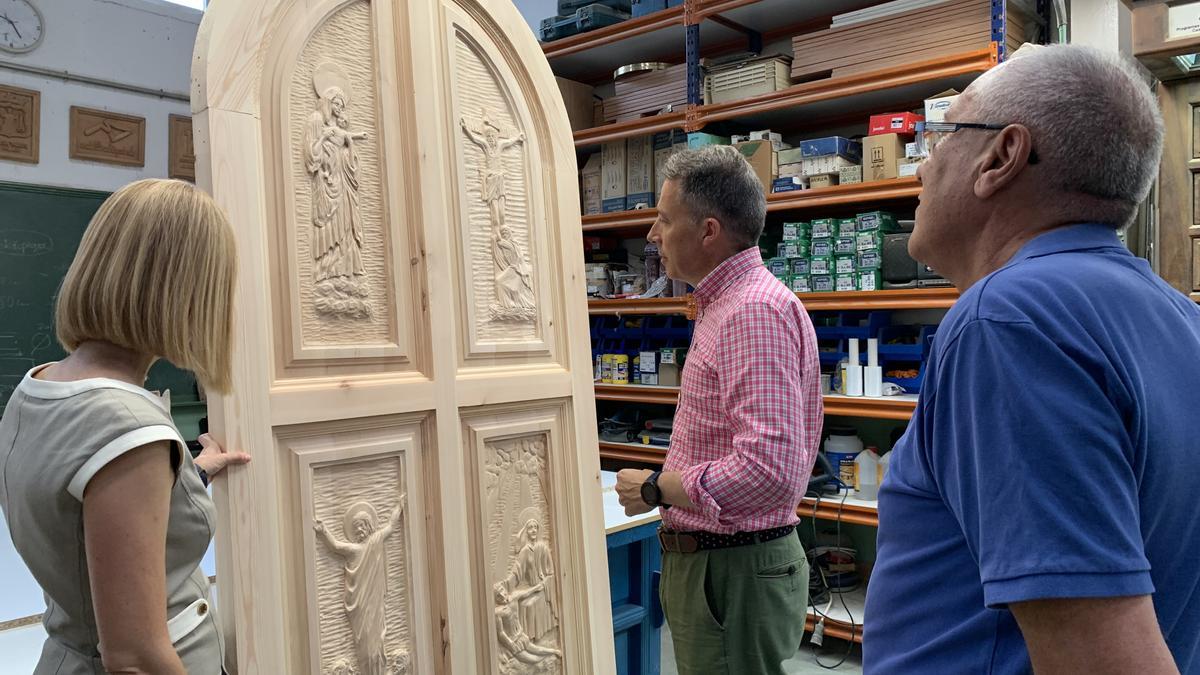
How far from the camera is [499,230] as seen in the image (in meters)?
1.70

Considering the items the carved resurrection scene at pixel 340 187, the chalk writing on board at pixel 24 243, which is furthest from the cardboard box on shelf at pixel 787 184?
the chalk writing on board at pixel 24 243

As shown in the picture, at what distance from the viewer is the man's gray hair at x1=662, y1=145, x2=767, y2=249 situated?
77.7 inches

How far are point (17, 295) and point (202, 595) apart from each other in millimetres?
4858

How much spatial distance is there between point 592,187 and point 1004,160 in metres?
4.13

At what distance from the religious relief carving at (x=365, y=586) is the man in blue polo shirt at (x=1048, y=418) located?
83 centimetres

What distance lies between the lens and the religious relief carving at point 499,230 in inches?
66.2

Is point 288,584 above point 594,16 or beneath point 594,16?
beneath

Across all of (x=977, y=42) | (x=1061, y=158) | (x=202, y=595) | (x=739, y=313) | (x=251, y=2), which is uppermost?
(x=977, y=42)

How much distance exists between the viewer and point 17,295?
16.5 ft

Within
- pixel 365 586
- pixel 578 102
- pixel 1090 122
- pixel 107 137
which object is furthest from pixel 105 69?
pixel 1090 122

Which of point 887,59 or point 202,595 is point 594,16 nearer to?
point 887,59

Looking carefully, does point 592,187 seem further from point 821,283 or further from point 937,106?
point 937,106

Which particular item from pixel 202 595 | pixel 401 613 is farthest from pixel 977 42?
pixel 202 595

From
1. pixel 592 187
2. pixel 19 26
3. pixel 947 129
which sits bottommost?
pixel 947 129
